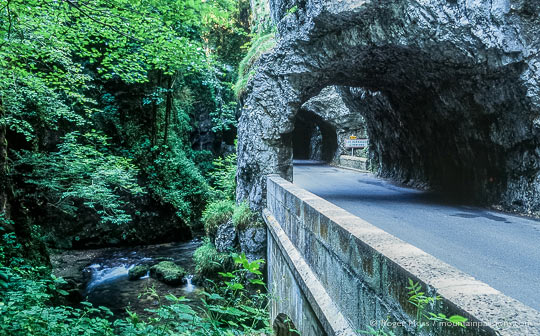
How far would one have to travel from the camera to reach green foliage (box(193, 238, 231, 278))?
Answer: 1087 centimetres

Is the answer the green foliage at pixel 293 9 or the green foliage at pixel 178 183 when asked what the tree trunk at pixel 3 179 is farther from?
the green foliage at pixel 178 183

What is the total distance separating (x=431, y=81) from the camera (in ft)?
34.0

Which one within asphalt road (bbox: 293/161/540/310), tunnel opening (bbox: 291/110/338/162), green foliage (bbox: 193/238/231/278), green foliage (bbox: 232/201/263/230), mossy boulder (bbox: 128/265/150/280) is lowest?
mossy boulder (bbox: 128/265/150/280)

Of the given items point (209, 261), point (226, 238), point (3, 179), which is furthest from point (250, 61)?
point (3, 179)

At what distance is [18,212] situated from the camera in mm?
7762

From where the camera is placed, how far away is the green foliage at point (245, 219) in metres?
10.4

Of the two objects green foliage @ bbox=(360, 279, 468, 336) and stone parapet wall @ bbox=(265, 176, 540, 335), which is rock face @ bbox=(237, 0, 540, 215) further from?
green foliage @ bbox=(360, 279, 468, 336)

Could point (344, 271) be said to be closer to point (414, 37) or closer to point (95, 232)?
point (414, 37)

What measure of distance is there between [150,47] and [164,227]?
1291 cm

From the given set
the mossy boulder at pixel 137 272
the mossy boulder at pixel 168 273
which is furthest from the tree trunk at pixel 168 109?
the mossy boulder at pixel 168 273

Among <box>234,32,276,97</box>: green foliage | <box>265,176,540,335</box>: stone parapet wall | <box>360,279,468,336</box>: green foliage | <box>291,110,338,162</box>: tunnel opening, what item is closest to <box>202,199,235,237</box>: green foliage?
<box>234,32,276,97</box>: green foliage

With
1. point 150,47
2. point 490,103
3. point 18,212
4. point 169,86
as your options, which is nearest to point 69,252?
point 18,212

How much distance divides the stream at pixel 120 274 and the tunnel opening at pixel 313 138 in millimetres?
13145

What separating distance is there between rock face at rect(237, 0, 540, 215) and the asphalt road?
61.2 inches
